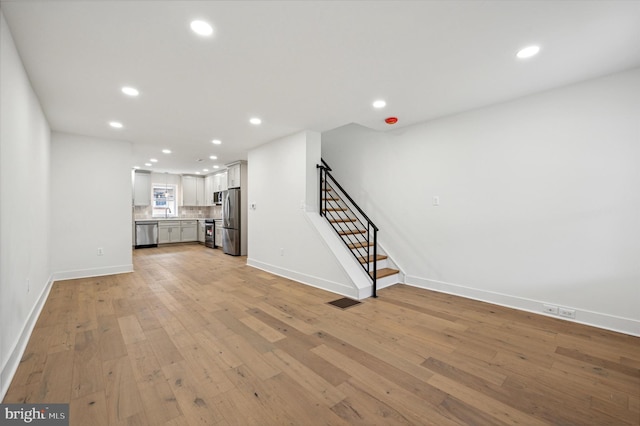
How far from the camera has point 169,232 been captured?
29.8 feet

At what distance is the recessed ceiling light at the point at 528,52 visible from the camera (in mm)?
2174

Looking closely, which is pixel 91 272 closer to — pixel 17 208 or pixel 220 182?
pixel 17 208

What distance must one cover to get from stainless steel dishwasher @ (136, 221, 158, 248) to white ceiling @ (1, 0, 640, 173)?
17.8ft

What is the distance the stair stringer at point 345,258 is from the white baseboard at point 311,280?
0.26 feet

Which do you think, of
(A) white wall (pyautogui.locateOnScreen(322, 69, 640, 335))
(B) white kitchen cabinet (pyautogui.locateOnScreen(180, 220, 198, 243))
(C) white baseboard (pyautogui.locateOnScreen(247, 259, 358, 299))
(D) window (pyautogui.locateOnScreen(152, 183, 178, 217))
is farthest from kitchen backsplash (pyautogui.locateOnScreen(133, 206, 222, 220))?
(A) white wall (pyautogui.locateOnScreen(322, 69, 640, 335))

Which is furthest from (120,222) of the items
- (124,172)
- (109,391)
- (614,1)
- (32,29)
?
(614,1)

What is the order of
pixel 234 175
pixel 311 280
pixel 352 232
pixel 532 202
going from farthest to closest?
pixel 234 175 < pixel 352 232 < pixel 311 280 < pixel 532 202

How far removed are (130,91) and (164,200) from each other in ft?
25.1

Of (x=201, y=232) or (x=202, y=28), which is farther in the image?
(x=201, y=232)

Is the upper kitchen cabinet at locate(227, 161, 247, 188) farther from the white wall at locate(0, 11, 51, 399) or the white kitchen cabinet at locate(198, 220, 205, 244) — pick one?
the white wall at locate(0, 11, 51, 399)

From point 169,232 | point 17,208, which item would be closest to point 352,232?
point 17,208

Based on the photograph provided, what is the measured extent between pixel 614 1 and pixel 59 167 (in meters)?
6.75

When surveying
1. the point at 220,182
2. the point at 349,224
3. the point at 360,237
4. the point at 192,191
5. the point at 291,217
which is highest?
the point at 220,182

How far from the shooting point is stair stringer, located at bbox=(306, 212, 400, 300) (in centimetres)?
360
